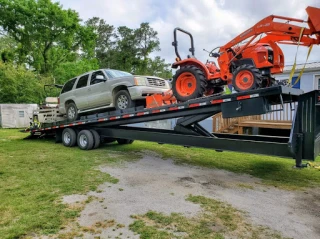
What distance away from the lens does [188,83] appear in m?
6.36

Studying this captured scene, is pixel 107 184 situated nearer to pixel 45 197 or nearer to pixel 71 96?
pixel 45 197

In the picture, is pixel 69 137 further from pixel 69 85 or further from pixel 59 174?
pixel 59 174

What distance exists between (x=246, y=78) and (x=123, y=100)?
12.4 ft

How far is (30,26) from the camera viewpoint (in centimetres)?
2659

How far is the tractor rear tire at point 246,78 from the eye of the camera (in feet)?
17.0

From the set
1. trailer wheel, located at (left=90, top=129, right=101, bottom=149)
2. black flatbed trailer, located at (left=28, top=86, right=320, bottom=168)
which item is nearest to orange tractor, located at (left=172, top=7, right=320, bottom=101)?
black flatbed trailer, located at (left=28, top=86, right=320, bottom=168)

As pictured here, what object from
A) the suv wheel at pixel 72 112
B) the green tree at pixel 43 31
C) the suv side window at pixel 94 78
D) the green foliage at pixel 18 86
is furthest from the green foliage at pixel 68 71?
the suv side window at pixel 94 78

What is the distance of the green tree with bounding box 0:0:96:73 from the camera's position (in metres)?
26.0

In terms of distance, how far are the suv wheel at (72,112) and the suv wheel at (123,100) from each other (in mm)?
2145

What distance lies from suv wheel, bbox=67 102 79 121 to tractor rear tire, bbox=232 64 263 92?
5986 mm

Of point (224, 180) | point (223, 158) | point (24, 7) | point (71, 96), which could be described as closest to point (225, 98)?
point (224, 180)

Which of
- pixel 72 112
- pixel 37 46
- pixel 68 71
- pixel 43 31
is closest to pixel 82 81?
pixel 72 112

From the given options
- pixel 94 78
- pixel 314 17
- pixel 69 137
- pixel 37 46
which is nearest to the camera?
pixel 314 17

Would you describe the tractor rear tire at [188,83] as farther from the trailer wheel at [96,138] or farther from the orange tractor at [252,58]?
the trailer wheel at [96,138]
